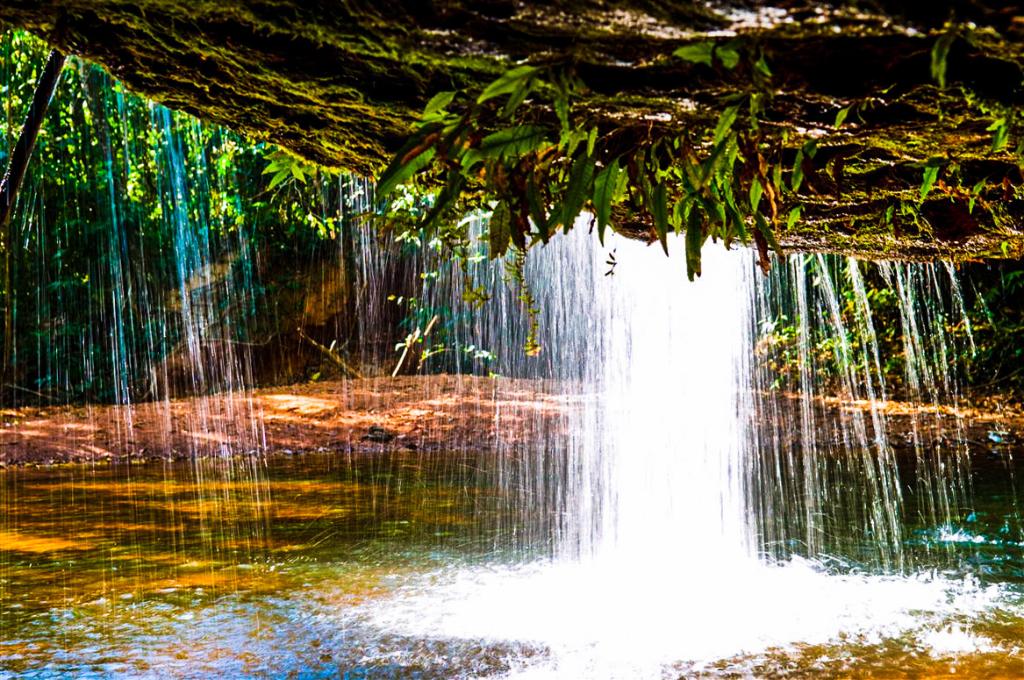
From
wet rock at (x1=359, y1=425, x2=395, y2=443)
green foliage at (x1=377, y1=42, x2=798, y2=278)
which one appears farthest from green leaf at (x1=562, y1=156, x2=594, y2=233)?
wet rock at (x1=359, y1=425, x2=395, y2=443)

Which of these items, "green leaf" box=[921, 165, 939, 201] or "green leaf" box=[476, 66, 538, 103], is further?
"green leaf" box=[921, 165, 939, 201]

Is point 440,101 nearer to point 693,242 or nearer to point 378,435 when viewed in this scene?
point 693,242

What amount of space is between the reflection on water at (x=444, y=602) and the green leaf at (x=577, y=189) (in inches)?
96.1

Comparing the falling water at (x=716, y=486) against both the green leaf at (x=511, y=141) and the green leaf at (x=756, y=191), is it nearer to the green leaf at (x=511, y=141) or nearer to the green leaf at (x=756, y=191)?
the green leaf at (x=756, y=191)

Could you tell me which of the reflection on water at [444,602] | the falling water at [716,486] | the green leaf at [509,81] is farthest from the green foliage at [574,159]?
the reflection on water at [444,602]

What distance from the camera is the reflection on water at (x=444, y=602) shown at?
149 inches

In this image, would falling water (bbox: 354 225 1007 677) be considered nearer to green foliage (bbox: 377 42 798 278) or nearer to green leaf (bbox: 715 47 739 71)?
green foliage (bbox: 377 42 798 278)

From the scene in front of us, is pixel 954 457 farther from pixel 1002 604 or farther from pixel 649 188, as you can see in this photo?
pixel 649 188

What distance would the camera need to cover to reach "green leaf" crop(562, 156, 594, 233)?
69.6 inches

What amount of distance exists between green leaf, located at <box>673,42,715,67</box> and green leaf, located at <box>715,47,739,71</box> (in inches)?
0.5

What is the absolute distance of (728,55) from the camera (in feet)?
4.37

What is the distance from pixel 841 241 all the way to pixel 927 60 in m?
1.82

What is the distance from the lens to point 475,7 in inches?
51.5

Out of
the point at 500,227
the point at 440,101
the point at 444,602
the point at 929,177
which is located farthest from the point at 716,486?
the point at 440,101
